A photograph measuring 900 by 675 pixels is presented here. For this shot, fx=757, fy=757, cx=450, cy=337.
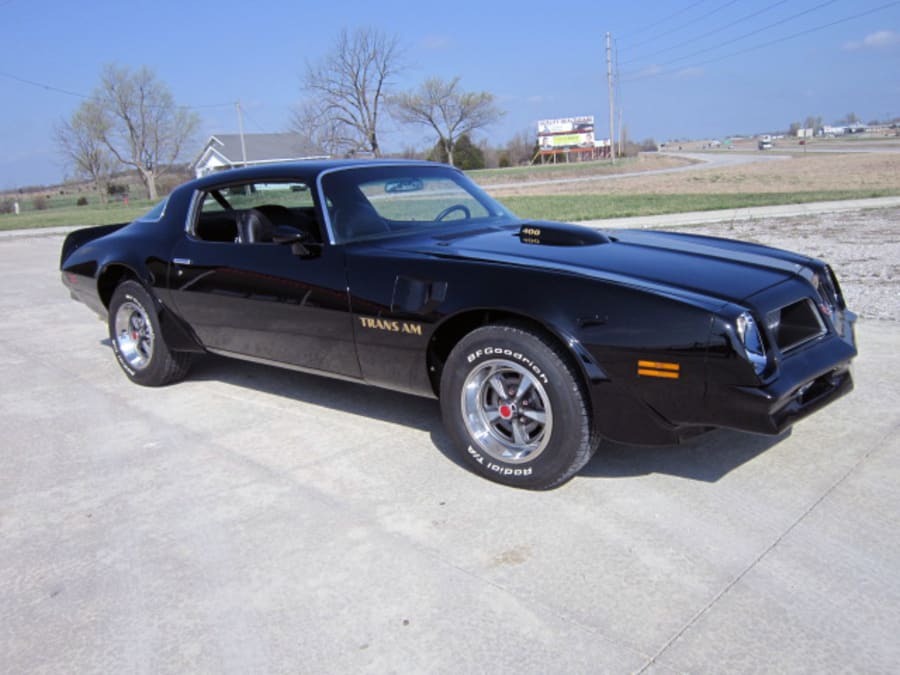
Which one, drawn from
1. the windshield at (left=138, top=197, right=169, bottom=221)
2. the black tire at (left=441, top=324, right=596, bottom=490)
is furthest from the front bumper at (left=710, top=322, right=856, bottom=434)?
the windshield at (left=138, top=197, right=169, bottom=221)

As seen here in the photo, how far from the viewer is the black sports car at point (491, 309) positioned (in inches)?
112

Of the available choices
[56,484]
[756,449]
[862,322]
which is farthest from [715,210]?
[56,484]

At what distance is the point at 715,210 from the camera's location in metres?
15.8

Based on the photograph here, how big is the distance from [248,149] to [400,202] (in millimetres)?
69047

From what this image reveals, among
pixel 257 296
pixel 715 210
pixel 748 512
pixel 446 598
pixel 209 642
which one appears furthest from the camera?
pixel 715 210

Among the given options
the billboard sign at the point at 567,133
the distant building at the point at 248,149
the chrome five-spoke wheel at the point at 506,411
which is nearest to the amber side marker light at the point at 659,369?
the chrome five-spoke wheel at the point at 506,411

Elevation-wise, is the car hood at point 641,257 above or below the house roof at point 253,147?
below

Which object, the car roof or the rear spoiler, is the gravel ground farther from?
the rear spoiler

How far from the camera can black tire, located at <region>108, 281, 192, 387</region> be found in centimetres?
498

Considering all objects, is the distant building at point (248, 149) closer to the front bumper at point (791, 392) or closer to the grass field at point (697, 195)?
the grass field at point (697, 195)

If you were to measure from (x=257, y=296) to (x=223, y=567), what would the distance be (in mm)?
1795

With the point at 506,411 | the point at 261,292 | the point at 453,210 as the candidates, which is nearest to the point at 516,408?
the point at 506,411

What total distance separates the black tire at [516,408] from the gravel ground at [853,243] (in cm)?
409

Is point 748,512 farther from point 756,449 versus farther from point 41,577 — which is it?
point 41,577
